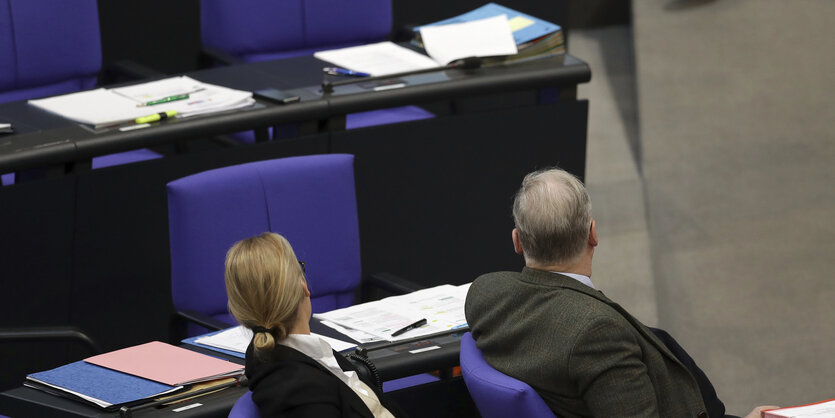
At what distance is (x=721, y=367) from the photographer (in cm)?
469

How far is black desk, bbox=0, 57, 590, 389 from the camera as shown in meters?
3.41

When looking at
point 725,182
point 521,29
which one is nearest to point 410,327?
point 521,29

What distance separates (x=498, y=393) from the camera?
7.64 ft

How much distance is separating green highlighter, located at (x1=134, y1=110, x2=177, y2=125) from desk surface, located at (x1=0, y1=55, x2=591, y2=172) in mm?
40

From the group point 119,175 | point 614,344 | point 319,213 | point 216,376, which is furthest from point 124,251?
point 614,344

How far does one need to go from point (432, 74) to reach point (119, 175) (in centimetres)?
115

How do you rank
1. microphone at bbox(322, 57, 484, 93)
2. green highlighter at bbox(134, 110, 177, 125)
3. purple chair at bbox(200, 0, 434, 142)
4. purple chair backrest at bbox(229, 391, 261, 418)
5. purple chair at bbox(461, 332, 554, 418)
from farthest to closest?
purple chair at bbox(200, 0, 434, 142)
microphone at bbox(322, 57, 484, 93)
green highlighter at bbox(134, 110, 177, 125)
purple chair at bbox(461, 332, 554, 418)
purple chair backrest at bbox(229, 391, 261, 418)

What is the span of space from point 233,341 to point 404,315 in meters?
0.42

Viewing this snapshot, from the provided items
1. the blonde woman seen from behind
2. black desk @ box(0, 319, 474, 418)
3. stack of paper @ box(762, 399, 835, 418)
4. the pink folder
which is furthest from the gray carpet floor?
the blonde woman seen from behind

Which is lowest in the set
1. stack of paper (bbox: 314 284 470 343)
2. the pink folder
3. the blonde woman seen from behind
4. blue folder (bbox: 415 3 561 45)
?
stack of paper (bbox: 314 284 470 343)

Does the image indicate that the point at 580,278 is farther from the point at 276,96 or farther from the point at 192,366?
the point at 276,96

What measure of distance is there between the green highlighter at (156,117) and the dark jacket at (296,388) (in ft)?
4.84

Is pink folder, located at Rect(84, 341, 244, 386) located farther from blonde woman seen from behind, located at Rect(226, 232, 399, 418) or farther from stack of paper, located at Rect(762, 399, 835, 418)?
stack of paper, located at Rect(762, 399, 835, 418)

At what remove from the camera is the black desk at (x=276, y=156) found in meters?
3.41
